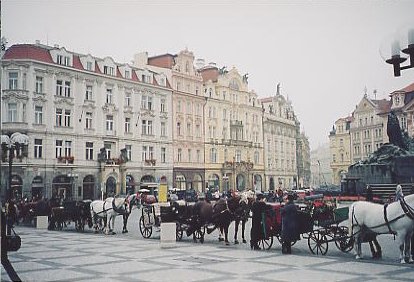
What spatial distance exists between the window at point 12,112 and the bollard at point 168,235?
1644 centimetres

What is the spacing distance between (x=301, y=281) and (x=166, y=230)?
480 centimetres

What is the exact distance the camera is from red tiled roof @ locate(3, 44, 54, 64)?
23.8 meters

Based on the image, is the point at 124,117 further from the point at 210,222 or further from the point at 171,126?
the point at 210,222

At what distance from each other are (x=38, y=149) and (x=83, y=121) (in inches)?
150

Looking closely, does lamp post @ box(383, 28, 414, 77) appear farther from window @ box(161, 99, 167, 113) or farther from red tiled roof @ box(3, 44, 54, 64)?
window @ box(161, 99, 167, 113)

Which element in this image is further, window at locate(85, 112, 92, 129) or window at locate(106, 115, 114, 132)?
window at locate(106, 115, 114, 132)

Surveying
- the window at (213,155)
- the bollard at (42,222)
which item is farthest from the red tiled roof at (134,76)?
the bollard at (42,222)

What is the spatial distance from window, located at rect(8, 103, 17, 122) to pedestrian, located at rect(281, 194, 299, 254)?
744 inches

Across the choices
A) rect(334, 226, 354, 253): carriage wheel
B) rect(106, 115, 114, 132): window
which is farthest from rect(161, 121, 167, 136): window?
rect(334, 226, 354, 253): carriage wheel

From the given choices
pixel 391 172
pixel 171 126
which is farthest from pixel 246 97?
pixel 391 172

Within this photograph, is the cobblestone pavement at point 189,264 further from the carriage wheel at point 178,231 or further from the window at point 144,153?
the window at point 144,153

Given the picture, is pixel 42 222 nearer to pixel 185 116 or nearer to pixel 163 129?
pixel 163 129

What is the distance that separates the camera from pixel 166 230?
34.6 feet

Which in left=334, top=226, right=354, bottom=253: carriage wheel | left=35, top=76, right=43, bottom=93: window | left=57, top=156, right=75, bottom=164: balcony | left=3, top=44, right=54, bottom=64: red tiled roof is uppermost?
Answer: left=3, top=44, right=54, bottom=64: red tiled roof
